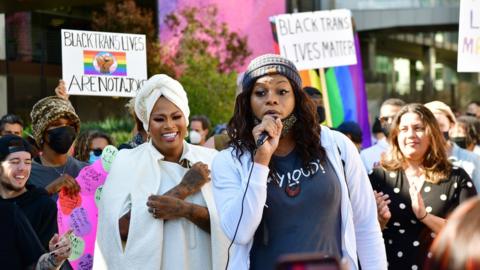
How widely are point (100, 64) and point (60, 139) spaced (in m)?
2.65

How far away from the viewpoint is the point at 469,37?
7.79 m

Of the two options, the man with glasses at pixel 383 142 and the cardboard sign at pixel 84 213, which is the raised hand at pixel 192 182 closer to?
the cardboard sign at pixel 84 213

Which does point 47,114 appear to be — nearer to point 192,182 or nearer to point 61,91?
point 61,91

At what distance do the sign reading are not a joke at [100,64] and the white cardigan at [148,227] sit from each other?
3.86 m

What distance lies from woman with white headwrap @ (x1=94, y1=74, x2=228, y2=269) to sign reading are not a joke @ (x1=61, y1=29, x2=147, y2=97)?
381 centimetres

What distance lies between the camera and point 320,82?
12469mm

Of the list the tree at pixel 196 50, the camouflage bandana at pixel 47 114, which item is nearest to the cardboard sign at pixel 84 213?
the camouflage bandana at pixel 47 114

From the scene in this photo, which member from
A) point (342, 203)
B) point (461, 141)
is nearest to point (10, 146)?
point (342, 203)

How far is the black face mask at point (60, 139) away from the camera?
Result: 6078mm

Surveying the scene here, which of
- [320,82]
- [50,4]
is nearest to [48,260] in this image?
[320,82]

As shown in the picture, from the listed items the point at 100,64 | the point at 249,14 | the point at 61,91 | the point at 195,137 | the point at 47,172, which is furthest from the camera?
the point at 249,14

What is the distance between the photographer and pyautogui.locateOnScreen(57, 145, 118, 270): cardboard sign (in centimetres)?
555

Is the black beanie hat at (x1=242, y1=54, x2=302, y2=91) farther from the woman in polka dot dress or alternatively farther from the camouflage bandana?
the camouflage bandana

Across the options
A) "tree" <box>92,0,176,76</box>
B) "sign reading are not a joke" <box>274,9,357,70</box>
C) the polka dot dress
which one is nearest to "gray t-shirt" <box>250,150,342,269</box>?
the polka dot dress
